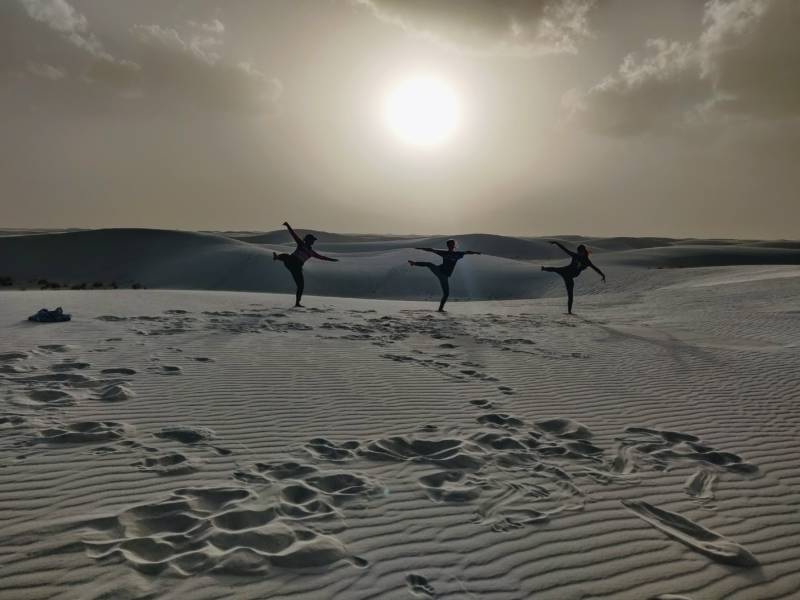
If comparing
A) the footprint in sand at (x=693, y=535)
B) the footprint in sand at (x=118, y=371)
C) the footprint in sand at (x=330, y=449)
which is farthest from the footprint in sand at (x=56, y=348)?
the footprint in sand at (x=693, y=535)

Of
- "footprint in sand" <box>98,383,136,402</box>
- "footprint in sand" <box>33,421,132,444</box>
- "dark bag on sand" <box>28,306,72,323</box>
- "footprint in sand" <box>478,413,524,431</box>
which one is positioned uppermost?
"dark bag on sand" <box>28,306,72,323</box>

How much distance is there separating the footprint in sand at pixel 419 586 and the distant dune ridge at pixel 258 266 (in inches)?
1014

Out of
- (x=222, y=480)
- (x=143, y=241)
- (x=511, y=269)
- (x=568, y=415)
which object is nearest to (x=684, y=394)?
(x=568, y=415)

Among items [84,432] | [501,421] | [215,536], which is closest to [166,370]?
[84,432]

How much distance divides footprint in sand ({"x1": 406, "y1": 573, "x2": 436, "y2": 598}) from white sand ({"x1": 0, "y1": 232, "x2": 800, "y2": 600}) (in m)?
0.01

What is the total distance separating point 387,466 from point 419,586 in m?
1.61

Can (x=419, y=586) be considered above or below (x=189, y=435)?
below

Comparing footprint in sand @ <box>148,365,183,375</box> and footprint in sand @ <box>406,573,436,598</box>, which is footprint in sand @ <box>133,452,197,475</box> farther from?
footprint in sand @ <box>148,365,183,375</box>

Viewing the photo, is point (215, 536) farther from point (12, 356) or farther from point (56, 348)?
point (56, 348)

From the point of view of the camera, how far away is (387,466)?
4.51 meters

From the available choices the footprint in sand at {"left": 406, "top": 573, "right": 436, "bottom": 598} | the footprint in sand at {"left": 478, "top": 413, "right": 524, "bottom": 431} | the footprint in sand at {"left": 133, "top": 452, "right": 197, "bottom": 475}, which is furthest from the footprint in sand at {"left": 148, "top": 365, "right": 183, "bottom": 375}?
the footprint in sand at {"left": 406, "top": 573, "right": 436, "bottom": 598}

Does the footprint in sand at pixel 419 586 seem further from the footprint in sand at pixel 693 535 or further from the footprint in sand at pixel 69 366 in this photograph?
the footprint in sand at pixel 69 366

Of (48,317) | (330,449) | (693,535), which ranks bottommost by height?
(693,535)

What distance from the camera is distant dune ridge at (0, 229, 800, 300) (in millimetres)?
30641
